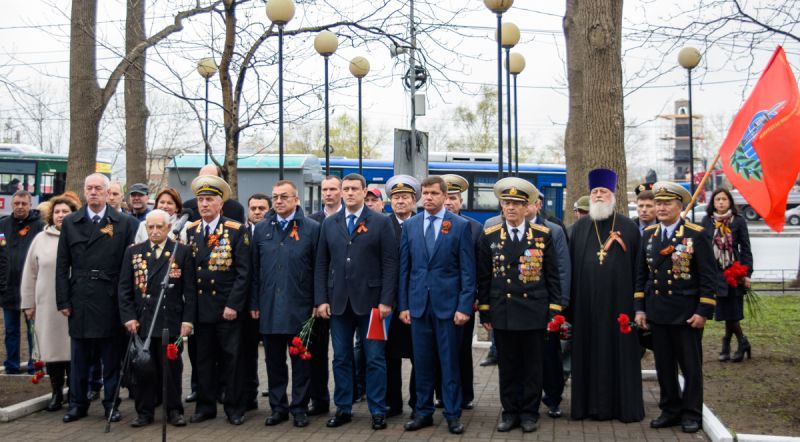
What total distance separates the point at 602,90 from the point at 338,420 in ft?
18.1

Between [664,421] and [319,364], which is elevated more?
[319,364]

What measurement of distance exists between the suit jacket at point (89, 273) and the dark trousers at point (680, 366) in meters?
5.01

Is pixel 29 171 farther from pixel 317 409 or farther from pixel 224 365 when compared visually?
pixel 317 409

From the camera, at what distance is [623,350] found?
305 inches

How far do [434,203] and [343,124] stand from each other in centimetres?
5379

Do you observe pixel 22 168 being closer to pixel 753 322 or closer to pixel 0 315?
pixel 0 315

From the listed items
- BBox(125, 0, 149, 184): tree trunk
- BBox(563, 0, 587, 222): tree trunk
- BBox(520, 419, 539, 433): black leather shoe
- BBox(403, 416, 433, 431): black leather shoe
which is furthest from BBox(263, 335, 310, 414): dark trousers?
BBox(125, 0, 149, 184): tree trunk

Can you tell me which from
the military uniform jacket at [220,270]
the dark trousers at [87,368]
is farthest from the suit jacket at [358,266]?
the dark trousers at [87,368]

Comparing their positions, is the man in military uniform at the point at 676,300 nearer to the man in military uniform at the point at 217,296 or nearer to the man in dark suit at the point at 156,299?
the man in military uniform at the point at 217,296

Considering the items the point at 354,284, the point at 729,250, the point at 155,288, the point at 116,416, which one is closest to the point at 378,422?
the point at 354,284

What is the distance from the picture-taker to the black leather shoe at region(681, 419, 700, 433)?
731 centimetres

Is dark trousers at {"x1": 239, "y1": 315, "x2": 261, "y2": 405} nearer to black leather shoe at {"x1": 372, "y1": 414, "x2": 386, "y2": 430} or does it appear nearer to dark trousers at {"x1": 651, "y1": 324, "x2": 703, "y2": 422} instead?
black leather shoe at {"x1": 372, "y1": 414, "x2": 386, "y2": 430}

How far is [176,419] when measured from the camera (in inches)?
310

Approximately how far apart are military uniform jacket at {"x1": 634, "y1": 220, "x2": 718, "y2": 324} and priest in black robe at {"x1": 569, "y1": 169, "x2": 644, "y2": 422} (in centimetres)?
30
